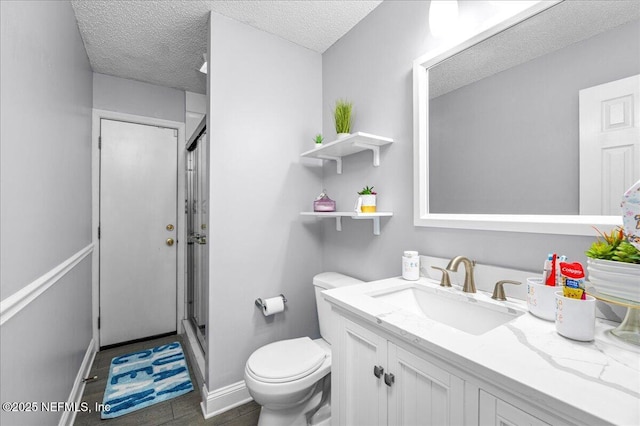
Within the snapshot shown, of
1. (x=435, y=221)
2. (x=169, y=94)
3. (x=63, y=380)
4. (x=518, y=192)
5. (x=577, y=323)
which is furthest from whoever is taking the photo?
(x=169, y=94)

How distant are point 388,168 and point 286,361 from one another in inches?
45.9

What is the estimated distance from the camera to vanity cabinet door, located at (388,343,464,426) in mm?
694

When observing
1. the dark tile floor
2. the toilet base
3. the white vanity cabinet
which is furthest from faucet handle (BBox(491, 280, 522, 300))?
the dark tile floor

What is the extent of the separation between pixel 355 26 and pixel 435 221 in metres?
1.40

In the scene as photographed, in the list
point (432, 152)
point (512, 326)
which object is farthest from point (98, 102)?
point (512, 326)

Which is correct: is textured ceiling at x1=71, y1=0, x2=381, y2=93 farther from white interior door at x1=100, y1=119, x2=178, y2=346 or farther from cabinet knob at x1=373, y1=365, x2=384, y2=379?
cabinet knob at x1=373, y1=365, x2=384, y2=379

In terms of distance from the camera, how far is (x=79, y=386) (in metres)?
1.84

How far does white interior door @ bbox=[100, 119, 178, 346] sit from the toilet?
180 cm

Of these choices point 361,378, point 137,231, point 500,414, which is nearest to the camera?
point 500,414

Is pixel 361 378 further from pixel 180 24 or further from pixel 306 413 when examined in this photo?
pixel 180 24

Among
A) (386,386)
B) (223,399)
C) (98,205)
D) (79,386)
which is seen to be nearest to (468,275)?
(386,386)

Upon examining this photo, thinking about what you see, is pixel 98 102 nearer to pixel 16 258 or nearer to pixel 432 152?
pixel 16 258

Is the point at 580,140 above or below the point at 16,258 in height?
above

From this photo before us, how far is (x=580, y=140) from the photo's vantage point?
912 mm
